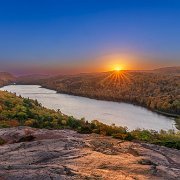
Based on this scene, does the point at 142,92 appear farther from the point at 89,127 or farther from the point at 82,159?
the point at 82,159

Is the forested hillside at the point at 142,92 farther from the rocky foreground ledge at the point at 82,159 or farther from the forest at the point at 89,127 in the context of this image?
the rocky foreground ledge at the point at 82,159

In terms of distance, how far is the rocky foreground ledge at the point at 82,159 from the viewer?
41.8 ft

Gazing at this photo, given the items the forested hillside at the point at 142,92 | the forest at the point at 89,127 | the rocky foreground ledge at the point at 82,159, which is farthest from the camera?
the forested hillside at the point at 142,92

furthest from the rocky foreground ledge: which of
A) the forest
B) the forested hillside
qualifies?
the forested hillside

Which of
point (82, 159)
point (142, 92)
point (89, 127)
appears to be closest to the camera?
point (82, 159)

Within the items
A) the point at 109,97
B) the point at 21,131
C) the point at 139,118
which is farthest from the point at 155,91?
the point at 21,131

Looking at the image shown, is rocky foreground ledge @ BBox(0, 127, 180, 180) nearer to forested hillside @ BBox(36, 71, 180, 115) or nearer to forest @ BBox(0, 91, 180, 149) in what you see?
forest @ BBox(0, 91, 180, 149)

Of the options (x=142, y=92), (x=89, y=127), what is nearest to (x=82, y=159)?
(x=89, y=127)

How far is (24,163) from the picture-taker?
1435cm

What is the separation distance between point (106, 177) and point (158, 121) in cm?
8008

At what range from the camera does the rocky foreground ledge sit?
501 inches

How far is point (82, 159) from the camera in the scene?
14.8 m

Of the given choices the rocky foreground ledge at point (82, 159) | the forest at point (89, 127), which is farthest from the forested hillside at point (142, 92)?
the rocky foreground ledge at point (82, 159)

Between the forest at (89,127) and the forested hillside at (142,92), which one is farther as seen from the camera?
the forested hillside at (142,92)
